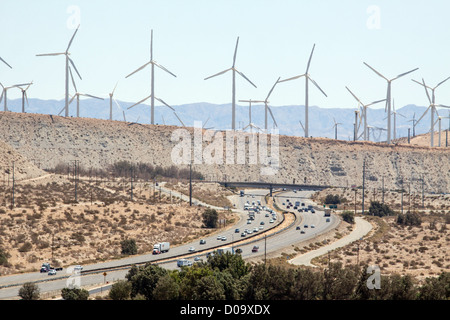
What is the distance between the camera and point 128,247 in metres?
82.4

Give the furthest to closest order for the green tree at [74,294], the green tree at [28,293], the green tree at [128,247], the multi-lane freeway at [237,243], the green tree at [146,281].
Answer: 1. the green tree at [128,247]
2. the multi-lane freeway at [237,243]
3. the green tree at [146,281]
4. the green tree at [28,293]
5. the green tree at [74,294]

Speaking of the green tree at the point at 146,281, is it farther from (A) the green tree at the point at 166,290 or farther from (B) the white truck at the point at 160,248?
(B) the white truck at the point at 160,248

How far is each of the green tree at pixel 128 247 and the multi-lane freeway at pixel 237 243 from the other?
2.41 metres

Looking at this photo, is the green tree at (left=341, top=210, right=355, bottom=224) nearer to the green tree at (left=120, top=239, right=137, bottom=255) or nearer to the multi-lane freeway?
the multi-lane freeway

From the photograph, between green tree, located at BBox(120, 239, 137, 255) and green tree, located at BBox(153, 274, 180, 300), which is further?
green tree, located at BBox(120, 239, 137, 255)

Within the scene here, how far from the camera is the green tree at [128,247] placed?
82.1 metres

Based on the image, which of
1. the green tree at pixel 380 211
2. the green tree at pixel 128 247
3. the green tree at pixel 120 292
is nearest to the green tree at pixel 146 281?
the green tree at pixel 120 292

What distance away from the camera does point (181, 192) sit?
14300 cm

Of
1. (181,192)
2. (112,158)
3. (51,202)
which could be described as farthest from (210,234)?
(112,158)

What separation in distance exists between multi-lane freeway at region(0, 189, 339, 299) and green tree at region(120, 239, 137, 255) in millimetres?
2415

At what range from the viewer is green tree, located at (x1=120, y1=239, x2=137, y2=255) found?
82.1 metres

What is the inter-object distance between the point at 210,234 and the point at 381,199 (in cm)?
7206

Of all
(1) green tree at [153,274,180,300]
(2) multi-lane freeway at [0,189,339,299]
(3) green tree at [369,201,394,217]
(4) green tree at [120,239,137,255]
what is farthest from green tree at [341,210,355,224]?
(1) green tree at [153,274,180,300]

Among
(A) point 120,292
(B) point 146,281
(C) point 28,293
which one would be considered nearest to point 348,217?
(B) point 146,281
